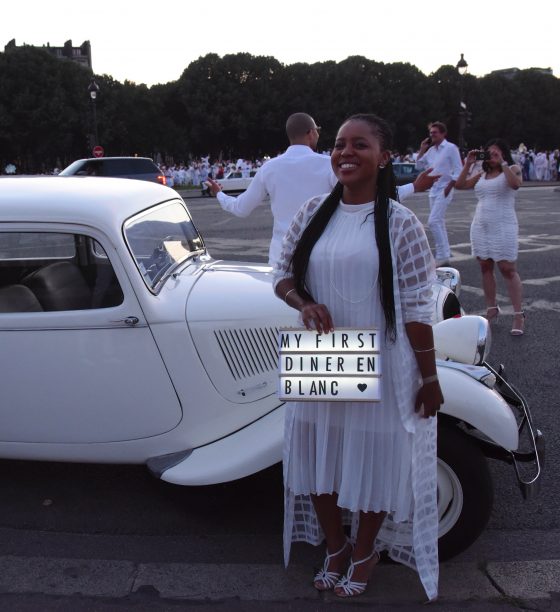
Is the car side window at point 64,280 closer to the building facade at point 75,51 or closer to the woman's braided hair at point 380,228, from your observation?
the woman's braided hair at point 380,228

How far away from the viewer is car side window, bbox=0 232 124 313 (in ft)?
10.9

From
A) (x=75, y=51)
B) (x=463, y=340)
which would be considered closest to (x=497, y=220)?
(x=463, y=340)

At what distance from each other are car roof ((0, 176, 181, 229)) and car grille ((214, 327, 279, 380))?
0.75 meters

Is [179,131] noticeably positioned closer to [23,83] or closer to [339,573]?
[23,83]

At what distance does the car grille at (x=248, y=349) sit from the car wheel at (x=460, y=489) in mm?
900

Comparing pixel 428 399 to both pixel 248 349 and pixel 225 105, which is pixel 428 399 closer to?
pixel 248 349

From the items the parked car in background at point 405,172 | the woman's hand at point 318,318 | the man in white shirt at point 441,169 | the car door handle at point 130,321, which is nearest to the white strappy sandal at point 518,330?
the man in white shirt at point 441,169

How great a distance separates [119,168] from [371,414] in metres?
16.8

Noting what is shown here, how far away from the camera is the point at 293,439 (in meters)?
2.56

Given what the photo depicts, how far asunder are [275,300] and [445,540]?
1.38 meters

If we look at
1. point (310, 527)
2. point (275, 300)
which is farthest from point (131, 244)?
point (310, 527)

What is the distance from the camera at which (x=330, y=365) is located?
7.83ft

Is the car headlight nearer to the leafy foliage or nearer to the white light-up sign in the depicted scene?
A: the white light-up sign

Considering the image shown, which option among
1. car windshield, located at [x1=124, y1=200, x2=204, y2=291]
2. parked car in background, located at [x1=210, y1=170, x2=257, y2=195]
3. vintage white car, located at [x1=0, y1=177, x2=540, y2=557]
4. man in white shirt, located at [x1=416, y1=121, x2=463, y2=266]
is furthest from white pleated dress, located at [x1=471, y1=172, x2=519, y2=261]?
parked car in background, located at [x1=210, y1=170, x2=257, y2=195]
